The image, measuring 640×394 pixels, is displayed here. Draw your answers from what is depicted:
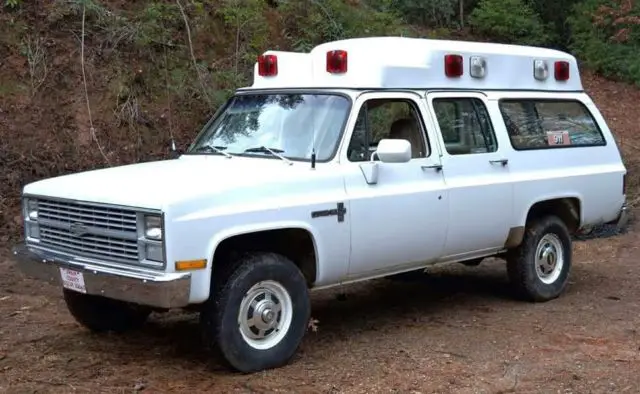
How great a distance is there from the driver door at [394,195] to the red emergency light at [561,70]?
82.2 inches

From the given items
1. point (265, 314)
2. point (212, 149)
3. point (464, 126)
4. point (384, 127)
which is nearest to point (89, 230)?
point (265, 314)

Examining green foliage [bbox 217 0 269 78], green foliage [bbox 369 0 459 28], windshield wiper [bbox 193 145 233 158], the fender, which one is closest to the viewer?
windshield wiper [bbox 193 145 233 158]

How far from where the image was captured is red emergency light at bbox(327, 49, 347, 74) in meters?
6.68

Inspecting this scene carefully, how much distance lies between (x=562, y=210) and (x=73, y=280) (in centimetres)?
482

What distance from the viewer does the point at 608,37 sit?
64.4 ft

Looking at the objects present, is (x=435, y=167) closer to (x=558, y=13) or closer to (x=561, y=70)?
(x=561, y=70)

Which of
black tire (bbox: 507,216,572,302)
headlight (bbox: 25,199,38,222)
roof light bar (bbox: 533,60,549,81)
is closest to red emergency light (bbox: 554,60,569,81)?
roof light bar (bbox: 533,60,549,81)

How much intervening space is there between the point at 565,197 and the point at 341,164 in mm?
2830

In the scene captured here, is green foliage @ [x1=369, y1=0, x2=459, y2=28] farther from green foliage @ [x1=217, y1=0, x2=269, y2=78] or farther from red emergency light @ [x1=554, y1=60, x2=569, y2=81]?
red emergency light @ [x1=554, y1=60, x2=569, y2=81]

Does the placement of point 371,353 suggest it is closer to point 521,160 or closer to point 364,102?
point 364,102

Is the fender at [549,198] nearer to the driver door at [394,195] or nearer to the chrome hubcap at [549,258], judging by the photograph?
the chrome hubcap at [549,258]

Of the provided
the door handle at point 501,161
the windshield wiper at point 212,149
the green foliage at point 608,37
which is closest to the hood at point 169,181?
the windshield wiper at point 212,149

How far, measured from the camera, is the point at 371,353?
633cm

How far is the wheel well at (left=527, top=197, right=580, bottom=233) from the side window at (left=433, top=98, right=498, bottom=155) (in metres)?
0.91
